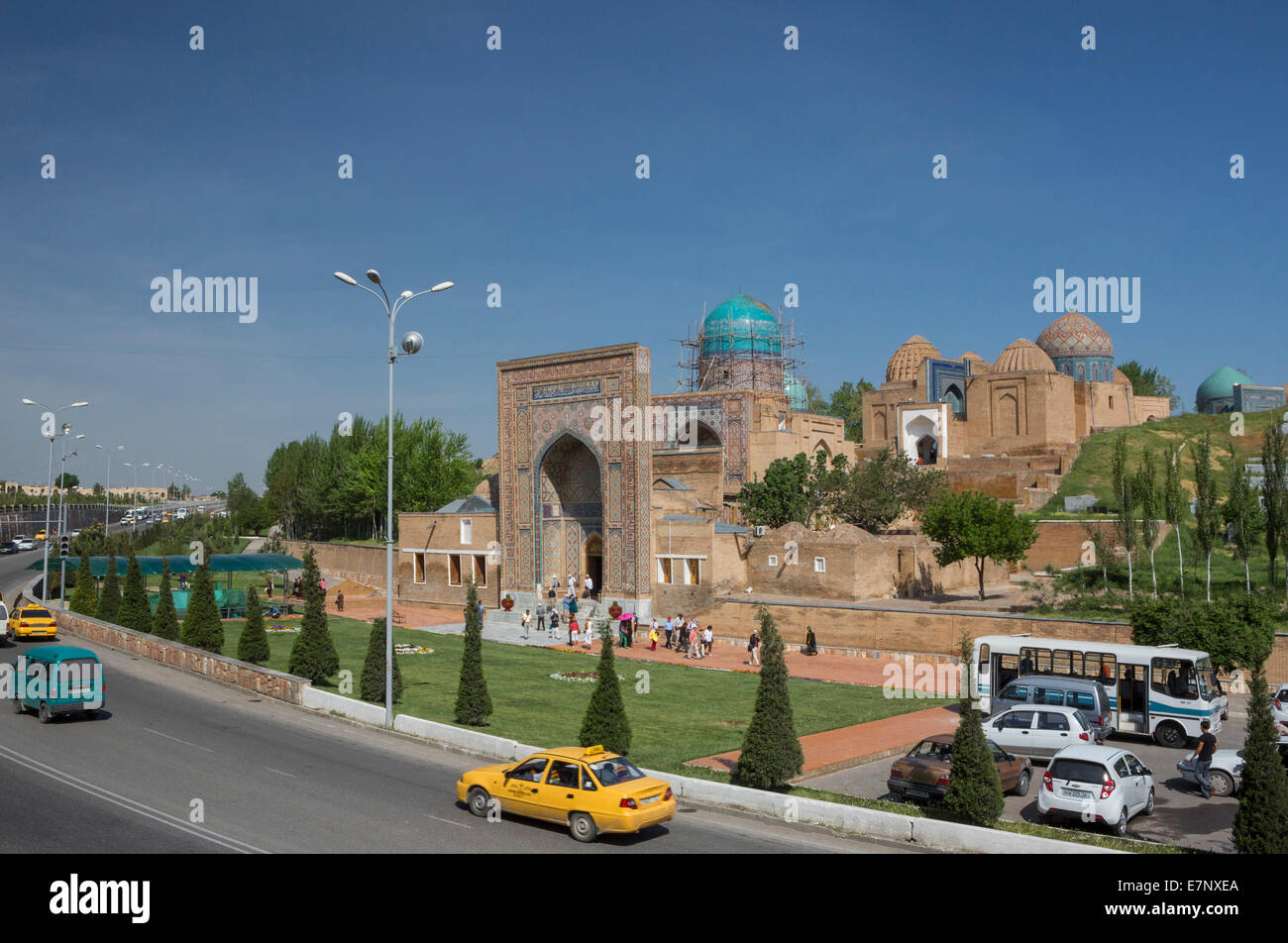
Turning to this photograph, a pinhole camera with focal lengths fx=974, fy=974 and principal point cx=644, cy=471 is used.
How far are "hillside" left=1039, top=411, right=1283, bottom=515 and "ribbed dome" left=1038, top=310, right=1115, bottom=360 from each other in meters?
8.00

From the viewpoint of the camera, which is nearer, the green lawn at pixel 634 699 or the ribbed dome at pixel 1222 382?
the green lawn at pixel 634 699

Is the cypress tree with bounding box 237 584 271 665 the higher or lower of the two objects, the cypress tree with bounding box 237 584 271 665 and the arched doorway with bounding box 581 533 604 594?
the lower

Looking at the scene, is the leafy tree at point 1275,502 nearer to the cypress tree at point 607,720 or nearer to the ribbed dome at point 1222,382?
the cypress tree at point 607,720

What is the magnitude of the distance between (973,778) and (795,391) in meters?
53.0

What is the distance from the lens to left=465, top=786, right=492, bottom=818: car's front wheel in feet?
42.5

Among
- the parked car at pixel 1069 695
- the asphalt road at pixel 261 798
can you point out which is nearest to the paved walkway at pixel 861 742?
the parked car at pixel 1069 695

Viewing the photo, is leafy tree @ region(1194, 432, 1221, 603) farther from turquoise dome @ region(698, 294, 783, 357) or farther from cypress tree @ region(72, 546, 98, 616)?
cypress tree @ region(72, 546, 98, 616)

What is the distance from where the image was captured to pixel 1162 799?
15.3 meters

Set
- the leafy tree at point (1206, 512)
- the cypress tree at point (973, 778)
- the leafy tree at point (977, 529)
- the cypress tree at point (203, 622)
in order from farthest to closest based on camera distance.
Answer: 1. the leafy tree at point (977, 529)
2. the leafy tree at point (1206, 512)
3. the cypress tree at point (203, 622)
4. the cypress tree at point (973, 778)

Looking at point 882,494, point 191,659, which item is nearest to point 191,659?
point 191,659

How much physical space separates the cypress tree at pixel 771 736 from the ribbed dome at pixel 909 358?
2213 inches

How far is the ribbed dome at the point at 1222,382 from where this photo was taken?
247 ft

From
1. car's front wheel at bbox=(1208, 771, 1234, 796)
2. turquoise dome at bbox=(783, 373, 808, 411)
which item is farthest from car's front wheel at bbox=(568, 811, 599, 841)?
turquoise dome at bbox=(783, 373, 808, 411)
